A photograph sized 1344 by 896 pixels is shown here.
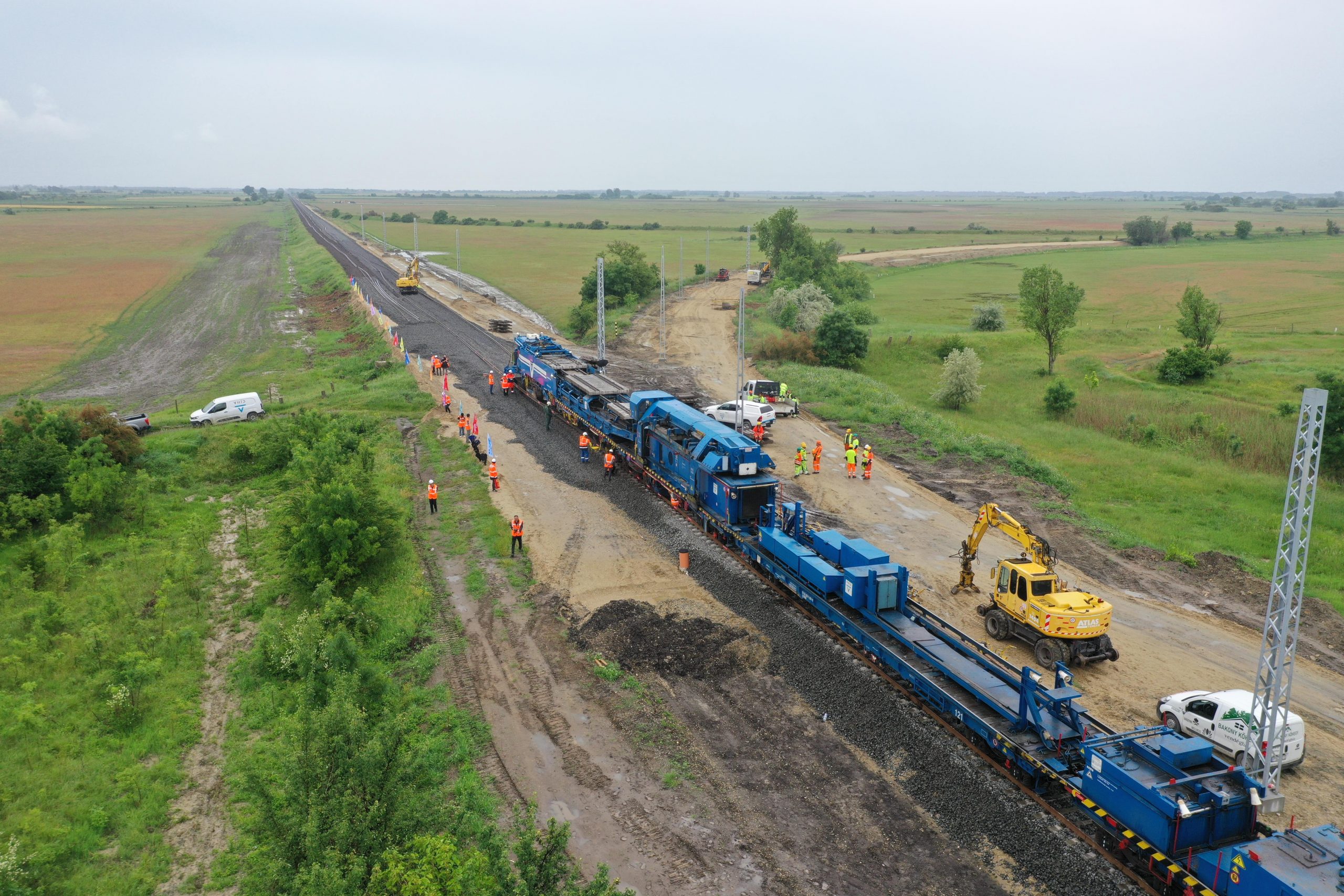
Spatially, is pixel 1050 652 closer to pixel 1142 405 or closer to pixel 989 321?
pixel 1142 405

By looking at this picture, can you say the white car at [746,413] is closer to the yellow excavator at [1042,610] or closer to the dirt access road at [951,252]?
the yellow excavator at [1042,610]

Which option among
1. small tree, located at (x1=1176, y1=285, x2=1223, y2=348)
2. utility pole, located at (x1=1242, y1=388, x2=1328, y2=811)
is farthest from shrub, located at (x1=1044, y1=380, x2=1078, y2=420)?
utility pole, located at (x1=1242, y1=388, x2=1328, y2=811)

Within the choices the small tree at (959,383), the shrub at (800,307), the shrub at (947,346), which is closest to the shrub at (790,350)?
the shrub at (800,307)

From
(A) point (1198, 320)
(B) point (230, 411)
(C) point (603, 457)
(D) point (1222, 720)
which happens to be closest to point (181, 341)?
(B) point (230, 411)

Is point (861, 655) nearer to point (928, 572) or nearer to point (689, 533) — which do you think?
point (928, 572)

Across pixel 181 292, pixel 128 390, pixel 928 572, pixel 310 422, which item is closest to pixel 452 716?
pixel 928 572
